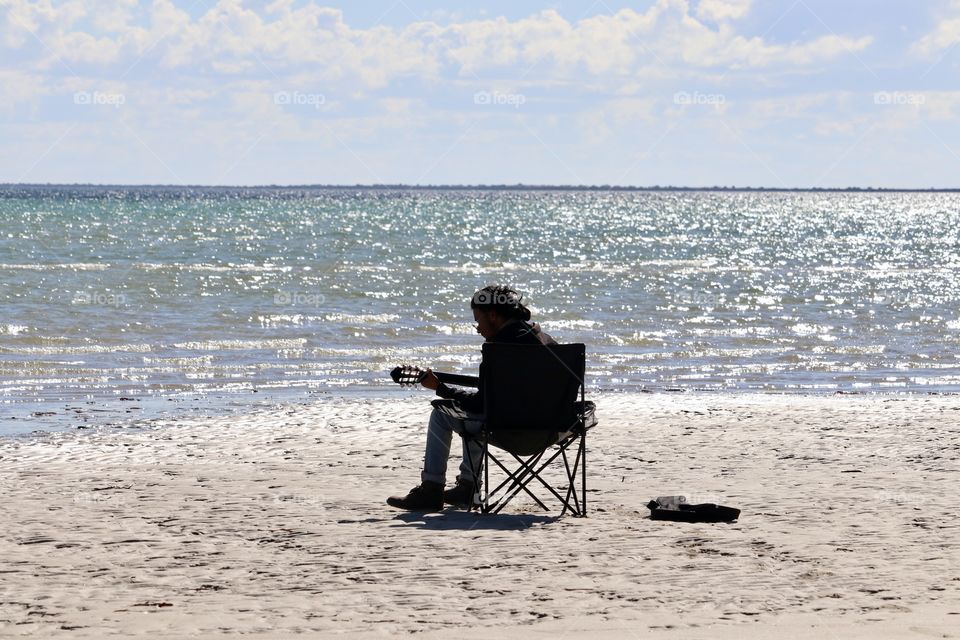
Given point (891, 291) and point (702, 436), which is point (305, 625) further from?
point (891, 291)

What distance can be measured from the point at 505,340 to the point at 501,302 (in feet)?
0.64

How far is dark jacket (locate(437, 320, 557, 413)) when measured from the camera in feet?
20.3

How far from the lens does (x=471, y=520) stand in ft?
20.4

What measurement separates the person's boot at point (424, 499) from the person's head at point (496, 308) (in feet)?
2.82

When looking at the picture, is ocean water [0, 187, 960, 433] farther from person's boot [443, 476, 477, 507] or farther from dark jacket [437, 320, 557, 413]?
dark jacket [437, 320, 557, 413]

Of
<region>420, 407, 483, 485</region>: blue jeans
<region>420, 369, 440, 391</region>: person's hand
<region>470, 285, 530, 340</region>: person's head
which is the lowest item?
<region>420, 407, 483, 485</region>: blue jeans

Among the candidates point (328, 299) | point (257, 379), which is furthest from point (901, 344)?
point (328, 299)

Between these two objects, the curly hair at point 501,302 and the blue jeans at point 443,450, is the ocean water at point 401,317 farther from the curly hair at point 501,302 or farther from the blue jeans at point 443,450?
the curly hair at point 501,302

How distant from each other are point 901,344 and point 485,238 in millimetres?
38374

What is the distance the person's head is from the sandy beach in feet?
3.18

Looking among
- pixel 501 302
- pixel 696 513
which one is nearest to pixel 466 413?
pixel 501 302

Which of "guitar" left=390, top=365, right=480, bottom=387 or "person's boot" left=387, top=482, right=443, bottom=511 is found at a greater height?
"guitar" left=390, top=365, right=480, bottom=387

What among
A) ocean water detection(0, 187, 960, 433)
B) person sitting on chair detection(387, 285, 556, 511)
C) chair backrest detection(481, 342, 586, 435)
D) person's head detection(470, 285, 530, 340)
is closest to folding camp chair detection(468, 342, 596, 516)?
chair backrest detection(481, 342, 586, 435)

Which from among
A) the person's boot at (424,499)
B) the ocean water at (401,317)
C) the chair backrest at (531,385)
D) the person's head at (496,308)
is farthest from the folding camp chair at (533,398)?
the ocean water at (401,317)
